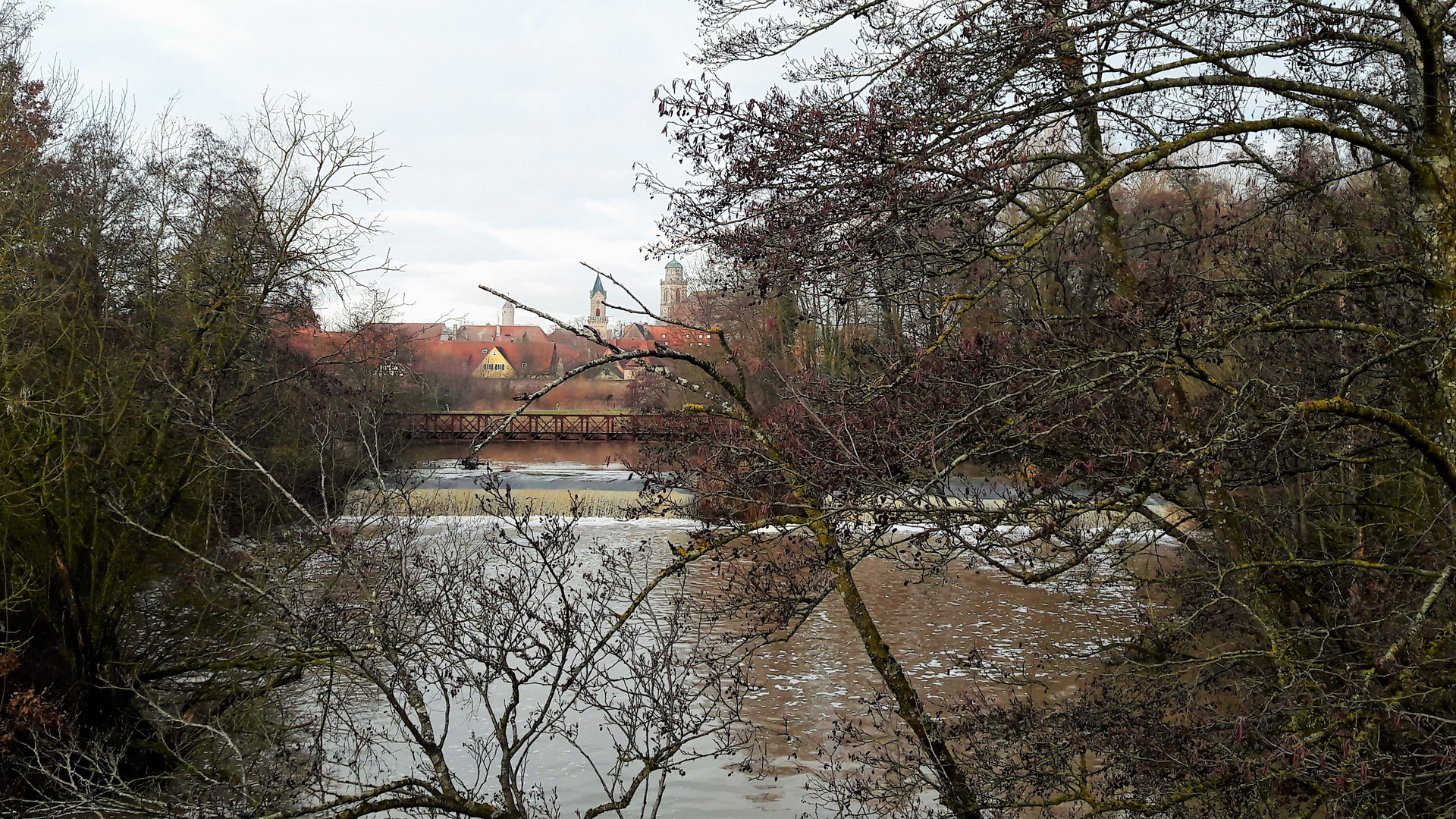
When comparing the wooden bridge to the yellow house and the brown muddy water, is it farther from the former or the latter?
the brown muddy water

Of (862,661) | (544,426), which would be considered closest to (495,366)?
(544,426)

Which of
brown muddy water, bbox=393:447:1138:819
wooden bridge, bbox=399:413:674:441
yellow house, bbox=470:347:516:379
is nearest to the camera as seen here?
brown muddy water, bbox=393:447:1138:819

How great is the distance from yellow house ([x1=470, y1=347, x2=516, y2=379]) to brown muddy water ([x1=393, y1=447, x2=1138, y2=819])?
29.7 m

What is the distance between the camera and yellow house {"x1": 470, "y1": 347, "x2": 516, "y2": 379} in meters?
50.0

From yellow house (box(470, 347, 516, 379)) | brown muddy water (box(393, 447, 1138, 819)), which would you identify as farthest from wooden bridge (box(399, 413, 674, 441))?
brown muddy water (box(393, 447, 1138, 819))

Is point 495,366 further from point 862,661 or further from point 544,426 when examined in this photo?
point 862,661

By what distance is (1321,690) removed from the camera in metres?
4.54

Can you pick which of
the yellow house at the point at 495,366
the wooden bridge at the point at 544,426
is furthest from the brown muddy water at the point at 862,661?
the yellow house at the point at 495,366

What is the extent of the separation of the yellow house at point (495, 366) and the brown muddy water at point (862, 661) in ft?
97.4

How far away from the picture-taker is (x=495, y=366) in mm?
56719

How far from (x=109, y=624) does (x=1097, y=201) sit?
8.65 metres

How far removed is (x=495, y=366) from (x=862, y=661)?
46.8 metres

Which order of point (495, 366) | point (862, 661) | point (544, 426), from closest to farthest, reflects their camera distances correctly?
1. point (862, 661)
2. point (544, 426)
3. point (495, 366)

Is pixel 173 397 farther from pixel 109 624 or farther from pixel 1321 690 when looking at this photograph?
pixel 1321 690
